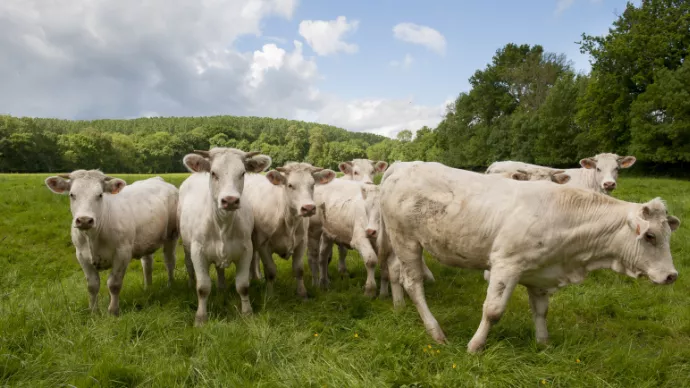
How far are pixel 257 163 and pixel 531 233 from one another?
12.0ft

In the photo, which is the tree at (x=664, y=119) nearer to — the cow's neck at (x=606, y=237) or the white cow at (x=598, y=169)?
the white cow at (x=598, y=169)

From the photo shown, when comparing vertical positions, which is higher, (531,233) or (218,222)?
(531,233)

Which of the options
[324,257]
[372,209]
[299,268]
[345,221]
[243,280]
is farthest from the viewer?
[324,257]

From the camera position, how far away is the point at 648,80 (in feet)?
94.7

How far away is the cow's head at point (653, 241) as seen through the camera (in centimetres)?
393

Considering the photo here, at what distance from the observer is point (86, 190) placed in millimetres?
5430

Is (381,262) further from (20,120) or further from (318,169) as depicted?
(20,120)

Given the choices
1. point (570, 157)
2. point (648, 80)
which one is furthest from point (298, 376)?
point (570, 157)

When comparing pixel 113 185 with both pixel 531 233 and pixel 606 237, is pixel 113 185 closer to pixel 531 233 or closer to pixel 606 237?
pixel 531 233

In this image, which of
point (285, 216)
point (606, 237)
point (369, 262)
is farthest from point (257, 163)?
point (606, 237)

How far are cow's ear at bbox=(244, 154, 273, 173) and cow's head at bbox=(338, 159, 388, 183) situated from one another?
5.73 m

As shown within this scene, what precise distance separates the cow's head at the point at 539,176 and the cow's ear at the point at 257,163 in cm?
511

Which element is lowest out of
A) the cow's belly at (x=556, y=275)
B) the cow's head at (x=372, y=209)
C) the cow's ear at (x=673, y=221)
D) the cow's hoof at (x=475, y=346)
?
the cow's hoof at (x=475, y=346)

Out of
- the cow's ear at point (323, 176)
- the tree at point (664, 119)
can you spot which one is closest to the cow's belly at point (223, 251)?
the cow's ear at point (323, 176)
